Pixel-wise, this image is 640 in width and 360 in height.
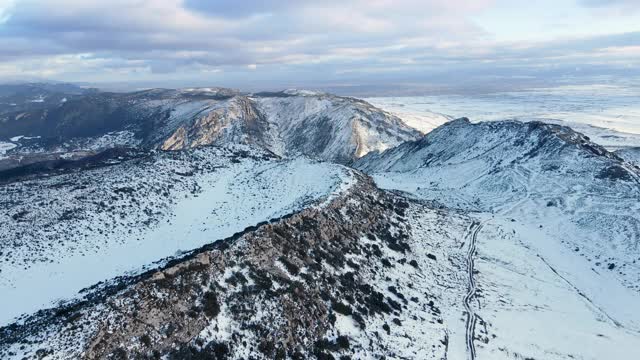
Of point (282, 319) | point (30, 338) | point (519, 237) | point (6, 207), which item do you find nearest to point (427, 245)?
point (519, 237)

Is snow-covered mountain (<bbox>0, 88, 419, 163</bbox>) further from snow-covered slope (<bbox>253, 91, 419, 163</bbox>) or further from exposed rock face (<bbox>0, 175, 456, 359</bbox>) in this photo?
exposed rock face (<bbox>0, 175, 456, 359</bbox>)

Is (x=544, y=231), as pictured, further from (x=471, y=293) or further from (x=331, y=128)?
(x=331, y=128)

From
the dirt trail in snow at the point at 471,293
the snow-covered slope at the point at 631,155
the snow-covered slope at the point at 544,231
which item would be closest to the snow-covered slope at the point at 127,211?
the dirt trail in snow at the point at 471,293

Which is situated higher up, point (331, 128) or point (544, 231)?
point (544, 231)

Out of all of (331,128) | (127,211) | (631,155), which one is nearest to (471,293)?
(127,211)

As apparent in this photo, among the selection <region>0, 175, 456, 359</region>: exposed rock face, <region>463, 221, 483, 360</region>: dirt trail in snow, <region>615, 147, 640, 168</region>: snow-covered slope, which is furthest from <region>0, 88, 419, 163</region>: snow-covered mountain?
<region>0, 175, 456, 359</region>: exposed rock face

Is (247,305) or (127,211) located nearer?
(247,305)

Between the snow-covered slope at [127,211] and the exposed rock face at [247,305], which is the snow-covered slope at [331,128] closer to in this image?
the snow-covered slope at [127,211]
